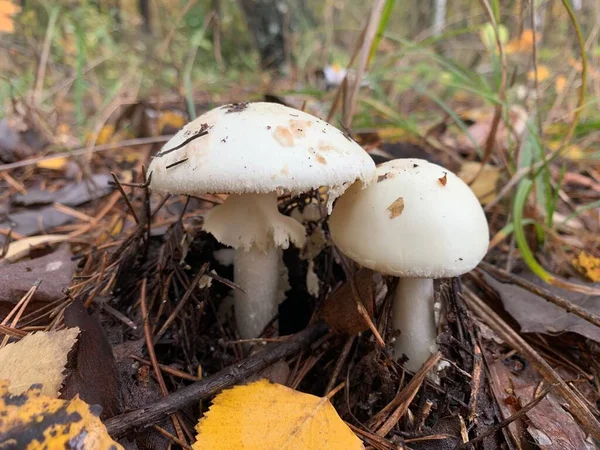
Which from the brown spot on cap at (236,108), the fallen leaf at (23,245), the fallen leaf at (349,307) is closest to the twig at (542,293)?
the fallen leaf at (349,307)

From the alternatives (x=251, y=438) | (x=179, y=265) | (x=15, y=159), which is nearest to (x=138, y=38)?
(x=15, y=159)

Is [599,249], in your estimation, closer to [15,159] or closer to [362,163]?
[362,163]

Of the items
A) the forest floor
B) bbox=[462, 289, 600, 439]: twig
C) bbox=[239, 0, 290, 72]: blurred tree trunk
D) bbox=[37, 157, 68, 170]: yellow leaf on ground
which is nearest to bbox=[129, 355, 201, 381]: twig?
the forest floor

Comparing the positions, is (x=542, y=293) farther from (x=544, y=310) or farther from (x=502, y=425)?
(x=502, y=425)

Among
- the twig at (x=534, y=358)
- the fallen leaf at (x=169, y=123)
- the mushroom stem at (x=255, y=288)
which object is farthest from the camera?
the fallen leaf at (x=169, y=123)

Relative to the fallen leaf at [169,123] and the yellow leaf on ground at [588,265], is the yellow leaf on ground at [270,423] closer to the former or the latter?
the yellow leaf on ground at [588,265]

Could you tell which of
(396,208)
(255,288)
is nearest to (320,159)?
(396,208)
